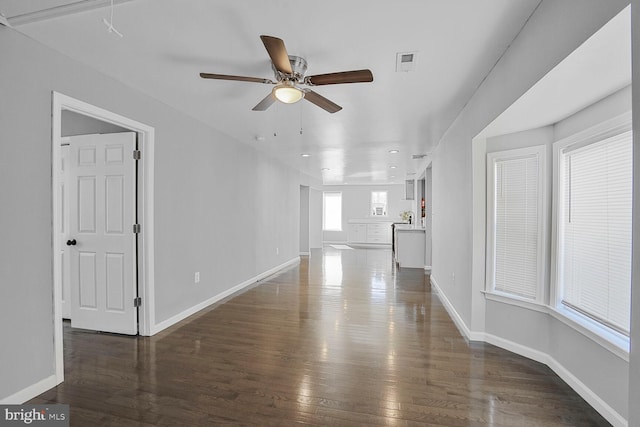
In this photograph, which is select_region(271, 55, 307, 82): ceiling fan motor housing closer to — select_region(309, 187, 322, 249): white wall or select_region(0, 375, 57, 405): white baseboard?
select_region(0, 375, 57, 405): white baseboard

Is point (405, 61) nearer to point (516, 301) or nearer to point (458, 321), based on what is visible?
point (516, 301)

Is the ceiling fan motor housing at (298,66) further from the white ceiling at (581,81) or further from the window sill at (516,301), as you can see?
the window sill at (516,301)

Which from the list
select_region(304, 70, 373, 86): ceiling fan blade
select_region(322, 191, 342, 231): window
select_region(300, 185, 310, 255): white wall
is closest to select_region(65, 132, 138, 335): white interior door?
select_region(304, 70, 373, 86): ceiling fan blade

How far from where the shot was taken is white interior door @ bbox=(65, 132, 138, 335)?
3.27 meters

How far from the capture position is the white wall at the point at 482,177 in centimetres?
154

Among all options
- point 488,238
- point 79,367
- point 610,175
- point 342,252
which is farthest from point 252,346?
point 342,252

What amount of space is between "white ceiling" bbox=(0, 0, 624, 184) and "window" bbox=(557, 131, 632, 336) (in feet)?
3.26

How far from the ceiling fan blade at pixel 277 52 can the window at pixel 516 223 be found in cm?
222

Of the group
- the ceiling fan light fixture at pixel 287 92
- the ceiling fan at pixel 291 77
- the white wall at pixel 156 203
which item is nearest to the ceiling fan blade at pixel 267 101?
the ceiling fan at pixel 291 77

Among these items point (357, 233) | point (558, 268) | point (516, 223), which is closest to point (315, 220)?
point (357, 233)

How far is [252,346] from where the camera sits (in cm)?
306

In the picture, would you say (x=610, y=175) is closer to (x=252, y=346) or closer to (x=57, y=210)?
(x=252, y=346)

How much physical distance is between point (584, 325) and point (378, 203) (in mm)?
10241

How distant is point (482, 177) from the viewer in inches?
124
